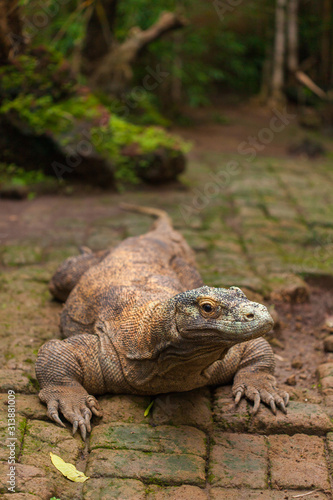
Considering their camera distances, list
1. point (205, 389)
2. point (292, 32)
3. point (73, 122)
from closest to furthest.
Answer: point (205, 389) < point (73, 122) < point (292, 32)

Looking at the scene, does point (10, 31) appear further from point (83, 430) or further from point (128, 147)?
point (83, 430)

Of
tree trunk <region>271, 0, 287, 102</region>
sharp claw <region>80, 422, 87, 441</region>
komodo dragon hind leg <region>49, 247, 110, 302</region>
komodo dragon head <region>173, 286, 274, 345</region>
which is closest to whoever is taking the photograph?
komodo dragon head <region>173, 286, 274, 345</region>

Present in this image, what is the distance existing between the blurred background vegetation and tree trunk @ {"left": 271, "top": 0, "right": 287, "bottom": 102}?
3cm

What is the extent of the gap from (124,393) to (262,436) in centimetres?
104

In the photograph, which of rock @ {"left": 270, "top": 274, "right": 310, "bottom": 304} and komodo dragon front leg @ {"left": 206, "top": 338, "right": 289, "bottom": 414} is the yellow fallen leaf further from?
rock @ {"left": 270, "top": 274, "right": 310, "bottom": 304}

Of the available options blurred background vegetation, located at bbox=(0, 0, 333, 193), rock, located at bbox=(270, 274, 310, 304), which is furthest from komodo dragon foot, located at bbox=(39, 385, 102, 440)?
blurred background vegetation, located at bbox=(0, 0, 333, 193)

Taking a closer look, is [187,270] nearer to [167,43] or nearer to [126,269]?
[126,269]

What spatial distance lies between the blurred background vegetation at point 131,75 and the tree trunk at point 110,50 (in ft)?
0.07

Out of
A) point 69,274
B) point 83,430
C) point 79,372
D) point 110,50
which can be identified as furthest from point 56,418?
point 110,50

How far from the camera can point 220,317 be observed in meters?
3.51

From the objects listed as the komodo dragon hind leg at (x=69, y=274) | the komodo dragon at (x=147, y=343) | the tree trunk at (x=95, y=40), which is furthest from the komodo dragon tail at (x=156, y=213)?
the tree trunk at (x=95, y=40)

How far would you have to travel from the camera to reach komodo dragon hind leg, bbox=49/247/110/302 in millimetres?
5609

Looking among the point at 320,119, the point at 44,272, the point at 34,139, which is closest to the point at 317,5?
the point at 320,119

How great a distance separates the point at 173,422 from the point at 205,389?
473 mm
